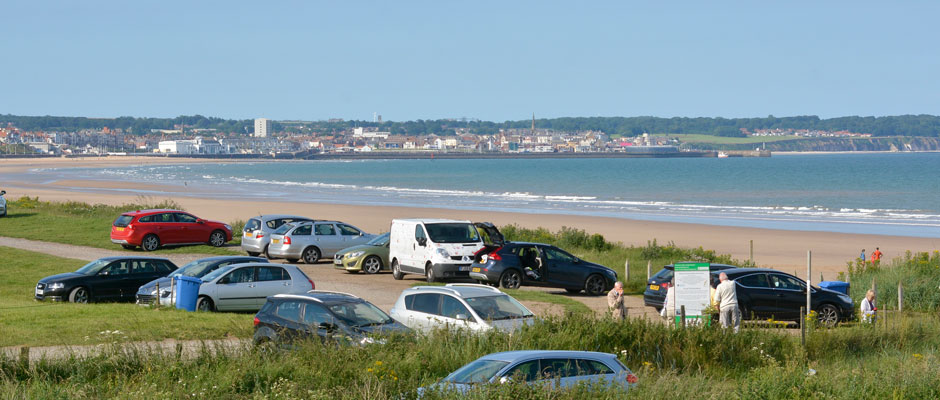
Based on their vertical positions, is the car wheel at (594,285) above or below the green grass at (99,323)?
below

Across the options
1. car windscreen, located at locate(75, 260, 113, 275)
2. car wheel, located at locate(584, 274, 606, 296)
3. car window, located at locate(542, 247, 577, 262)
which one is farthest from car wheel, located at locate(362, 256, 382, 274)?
car windscreen, located at locate(75, 260, 113, 275)

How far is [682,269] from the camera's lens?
17.4 meters

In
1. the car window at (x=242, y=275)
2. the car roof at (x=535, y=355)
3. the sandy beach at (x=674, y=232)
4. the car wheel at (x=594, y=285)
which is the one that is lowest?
the sandy beach at (x=674, y=232)

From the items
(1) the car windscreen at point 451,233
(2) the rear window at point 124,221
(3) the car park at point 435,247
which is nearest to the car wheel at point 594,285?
(3) the car park at point 435,247

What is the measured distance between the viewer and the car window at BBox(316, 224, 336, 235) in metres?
30.9

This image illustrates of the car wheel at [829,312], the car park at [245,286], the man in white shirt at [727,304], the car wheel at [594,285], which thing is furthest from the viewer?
the car wheel at [594,285]

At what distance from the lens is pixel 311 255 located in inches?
1207

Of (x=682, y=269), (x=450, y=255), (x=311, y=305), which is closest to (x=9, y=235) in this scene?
(x=450, y=255)

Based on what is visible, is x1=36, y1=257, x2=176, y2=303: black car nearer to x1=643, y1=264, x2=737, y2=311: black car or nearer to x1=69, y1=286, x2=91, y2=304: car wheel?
x1=69, y1=286, x2=91, y2=304: car wheel

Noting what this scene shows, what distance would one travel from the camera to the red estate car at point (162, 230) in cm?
3303

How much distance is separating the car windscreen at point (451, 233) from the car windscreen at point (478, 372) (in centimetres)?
1497

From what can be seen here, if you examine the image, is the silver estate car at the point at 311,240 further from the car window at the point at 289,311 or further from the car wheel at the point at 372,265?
the car window at the point at 289,311

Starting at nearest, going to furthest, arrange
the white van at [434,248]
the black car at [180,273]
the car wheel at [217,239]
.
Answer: the black car at [180,273] < the white van at [434,248] < the car wheel at [217,239]

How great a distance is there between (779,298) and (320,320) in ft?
34.4
